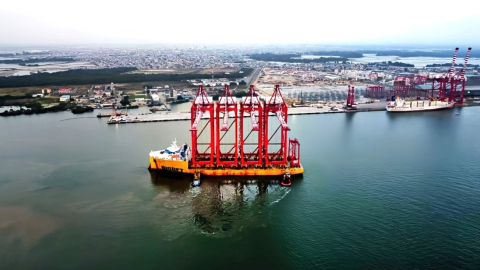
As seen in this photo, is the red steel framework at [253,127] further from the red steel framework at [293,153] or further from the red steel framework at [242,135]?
the red steel framework at [293,153]

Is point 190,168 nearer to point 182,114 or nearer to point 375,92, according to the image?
point 182,114

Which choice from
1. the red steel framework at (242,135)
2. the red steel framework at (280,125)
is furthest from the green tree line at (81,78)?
the red steel framework at (280,125)

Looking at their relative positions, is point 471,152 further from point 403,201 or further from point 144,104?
point 144,104

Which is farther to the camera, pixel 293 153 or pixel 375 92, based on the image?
pixel 375 92

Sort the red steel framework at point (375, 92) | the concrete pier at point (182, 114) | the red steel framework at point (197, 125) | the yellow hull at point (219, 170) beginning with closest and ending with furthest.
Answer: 1. the yellow hull at point (219, 170)
2. the red steel framework at point (197, 125)
3. the concrete pier at point (182, 114)
4. the red steel framework at point (375, 92)

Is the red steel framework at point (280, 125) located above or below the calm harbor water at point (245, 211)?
above

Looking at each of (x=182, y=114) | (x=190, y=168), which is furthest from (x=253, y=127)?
(x=182, y=114)

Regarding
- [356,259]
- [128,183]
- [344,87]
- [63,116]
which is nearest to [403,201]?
[356,259]

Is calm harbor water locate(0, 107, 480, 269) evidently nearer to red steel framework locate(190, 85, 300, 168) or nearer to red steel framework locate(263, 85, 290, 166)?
red steel framework locate(190, 85, 300, 168)
